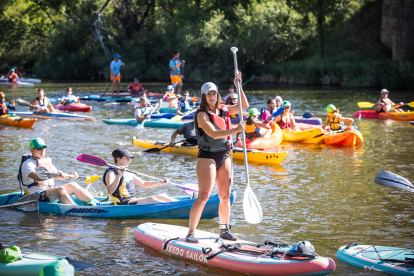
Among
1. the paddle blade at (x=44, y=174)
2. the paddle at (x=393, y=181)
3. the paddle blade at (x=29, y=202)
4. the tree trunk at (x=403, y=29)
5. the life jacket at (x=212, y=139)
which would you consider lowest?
the paddle blade at (x=29, y=202)

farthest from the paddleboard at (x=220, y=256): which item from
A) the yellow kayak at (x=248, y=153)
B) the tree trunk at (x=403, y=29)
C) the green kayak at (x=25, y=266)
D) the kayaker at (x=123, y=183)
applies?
the tree trunk at (x=403, y=29)

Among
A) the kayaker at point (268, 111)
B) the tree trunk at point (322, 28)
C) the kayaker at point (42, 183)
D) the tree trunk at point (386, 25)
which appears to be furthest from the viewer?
the tree trunk at point (322, 28)

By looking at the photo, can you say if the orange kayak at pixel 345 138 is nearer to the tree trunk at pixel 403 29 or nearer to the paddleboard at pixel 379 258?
the paddleboard at pixel 379 258

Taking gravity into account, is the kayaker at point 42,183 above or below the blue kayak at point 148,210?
above

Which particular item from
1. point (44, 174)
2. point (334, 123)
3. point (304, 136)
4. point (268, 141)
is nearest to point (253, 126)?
point (268, 141)

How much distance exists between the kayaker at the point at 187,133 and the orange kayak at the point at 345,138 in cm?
316

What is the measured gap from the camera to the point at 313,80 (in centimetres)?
2808

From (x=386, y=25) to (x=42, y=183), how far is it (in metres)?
26.0

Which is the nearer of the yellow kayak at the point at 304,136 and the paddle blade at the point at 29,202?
the paddle blade at the point at 29,202

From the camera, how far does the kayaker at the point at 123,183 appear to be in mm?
5844

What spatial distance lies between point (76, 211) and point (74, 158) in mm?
3834

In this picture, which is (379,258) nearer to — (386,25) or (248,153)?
(248,153)

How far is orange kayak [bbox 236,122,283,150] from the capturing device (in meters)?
10.1

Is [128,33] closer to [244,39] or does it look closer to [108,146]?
[244,39]
